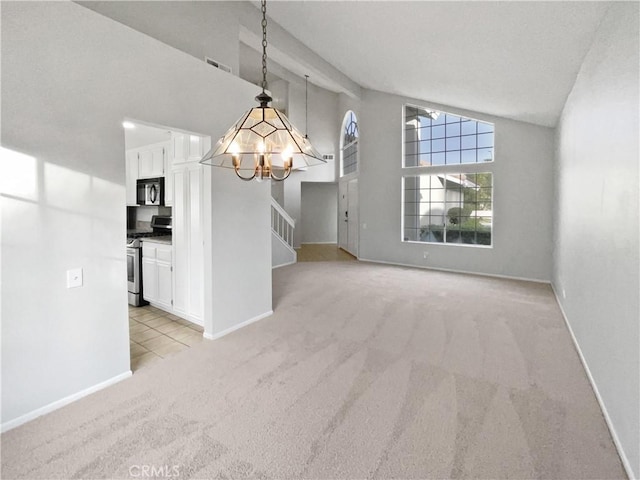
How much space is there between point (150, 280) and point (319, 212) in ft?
26.3

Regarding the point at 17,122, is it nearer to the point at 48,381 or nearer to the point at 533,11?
the point at 48,381

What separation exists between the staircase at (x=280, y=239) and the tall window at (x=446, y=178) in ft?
9.05

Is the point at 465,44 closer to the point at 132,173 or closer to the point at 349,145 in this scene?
the point at 132,173

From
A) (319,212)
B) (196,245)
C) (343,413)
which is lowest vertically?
(343,413)

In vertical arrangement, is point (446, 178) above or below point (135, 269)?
above

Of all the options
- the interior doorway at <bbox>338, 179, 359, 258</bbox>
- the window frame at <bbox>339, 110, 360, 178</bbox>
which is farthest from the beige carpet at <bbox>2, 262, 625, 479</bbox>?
the window frame at <bbox>339, 110, 360, 178</bbox>

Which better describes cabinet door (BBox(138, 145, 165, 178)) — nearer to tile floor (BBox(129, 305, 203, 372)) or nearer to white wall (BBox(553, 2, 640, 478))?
tile floor (BBox(129, 305, 203, 372))

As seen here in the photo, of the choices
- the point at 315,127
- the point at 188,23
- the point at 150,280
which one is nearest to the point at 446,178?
the point at 315,127

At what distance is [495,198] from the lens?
21.0 ft

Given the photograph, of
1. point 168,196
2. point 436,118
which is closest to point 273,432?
point 168,196

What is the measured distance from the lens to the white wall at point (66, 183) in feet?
6.72

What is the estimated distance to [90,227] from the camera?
2424mm

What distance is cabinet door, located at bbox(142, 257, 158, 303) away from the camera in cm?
434

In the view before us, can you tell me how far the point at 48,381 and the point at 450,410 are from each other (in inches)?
105
